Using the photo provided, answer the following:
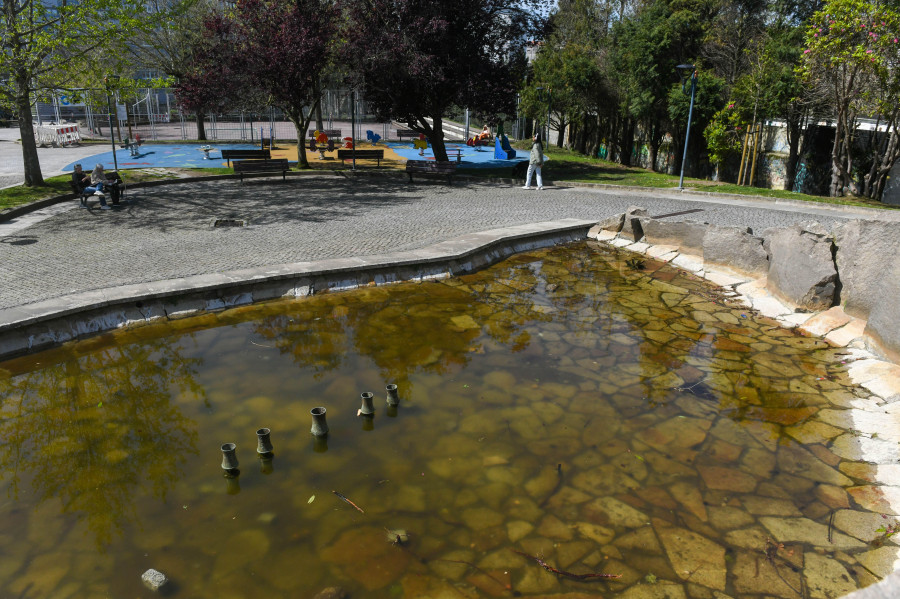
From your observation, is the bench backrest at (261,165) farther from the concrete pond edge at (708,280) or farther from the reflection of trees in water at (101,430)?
the reflection of trees in water at (101,430)

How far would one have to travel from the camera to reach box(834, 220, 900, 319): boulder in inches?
279

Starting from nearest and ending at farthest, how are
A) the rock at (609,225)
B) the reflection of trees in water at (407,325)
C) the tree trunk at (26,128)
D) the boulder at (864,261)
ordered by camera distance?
the reflection of trees in water at (407,325), the boulder at (864,261), the rock at (609,225), the tree trunk at (26,128)

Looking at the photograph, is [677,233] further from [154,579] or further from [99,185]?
[99,185]

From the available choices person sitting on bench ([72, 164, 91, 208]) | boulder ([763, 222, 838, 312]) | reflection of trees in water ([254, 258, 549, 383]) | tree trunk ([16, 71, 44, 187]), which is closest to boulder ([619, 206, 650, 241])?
boulder ([763, 222, 838, 312])

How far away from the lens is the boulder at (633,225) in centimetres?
1160

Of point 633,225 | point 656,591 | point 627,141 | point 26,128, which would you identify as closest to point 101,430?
point 656,591

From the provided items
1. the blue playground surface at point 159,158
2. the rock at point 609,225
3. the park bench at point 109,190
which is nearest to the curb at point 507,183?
the park bench at point 109,190

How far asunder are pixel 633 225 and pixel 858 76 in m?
9.73

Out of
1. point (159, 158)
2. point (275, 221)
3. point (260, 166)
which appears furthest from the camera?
point (159, 158)

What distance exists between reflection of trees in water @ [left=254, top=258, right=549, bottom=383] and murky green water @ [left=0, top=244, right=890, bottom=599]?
0.14 feet

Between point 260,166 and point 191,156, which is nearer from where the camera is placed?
point 260,166

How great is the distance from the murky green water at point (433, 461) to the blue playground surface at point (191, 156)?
1569 centimetres

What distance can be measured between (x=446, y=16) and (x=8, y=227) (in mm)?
12284

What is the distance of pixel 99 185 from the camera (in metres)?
13.2
